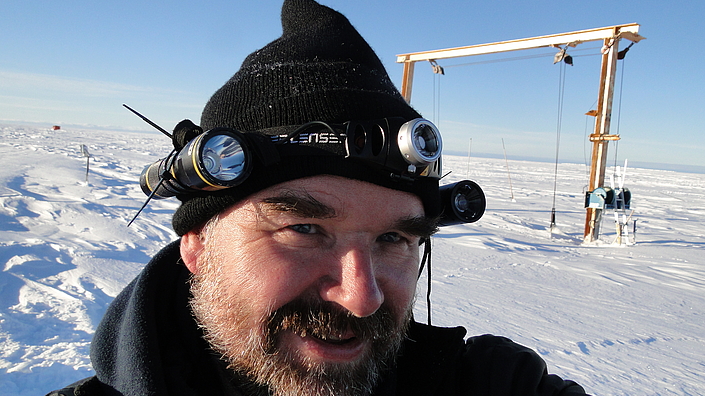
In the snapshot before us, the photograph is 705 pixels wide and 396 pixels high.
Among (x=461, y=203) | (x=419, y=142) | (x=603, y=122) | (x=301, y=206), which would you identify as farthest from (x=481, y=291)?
(x=603, y=122)

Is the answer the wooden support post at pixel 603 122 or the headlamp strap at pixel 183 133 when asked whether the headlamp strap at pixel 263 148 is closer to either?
the headlamp strap at pixel 183 133

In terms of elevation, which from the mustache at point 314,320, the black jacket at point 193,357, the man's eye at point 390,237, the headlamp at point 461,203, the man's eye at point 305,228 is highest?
the headlamp at point 461,203

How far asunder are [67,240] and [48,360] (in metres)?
2.55

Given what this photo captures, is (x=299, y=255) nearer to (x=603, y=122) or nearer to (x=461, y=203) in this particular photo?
(x=461, y=203)

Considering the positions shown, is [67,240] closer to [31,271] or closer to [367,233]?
[31,271]

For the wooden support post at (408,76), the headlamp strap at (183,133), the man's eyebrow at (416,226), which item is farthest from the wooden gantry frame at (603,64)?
the headlamp strap at (183,133)

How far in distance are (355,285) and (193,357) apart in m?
0.64

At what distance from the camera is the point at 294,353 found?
1.11m

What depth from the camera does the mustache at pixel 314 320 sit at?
42.5 inches

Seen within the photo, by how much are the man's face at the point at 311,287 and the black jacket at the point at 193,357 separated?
0.53 feet

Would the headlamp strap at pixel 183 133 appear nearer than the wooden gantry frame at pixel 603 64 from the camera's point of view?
Yes

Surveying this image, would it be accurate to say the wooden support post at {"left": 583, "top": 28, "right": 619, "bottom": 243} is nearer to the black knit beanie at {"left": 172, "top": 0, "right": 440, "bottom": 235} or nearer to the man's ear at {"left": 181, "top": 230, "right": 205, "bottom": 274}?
the black knit beanie at {"left": 172, "top": 0, "right": 440, "bottom": 235}

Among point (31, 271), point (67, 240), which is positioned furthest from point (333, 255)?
point (67, 240)

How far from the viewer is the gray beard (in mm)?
1088
